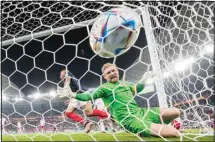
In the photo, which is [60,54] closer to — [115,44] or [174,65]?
[174,65]

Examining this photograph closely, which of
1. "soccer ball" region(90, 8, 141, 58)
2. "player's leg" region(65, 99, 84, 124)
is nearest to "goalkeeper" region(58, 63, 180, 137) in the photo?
"soccer ball" region(90, 8, 141, 58)

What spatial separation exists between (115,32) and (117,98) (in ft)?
1.34

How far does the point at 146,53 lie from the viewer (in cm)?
329

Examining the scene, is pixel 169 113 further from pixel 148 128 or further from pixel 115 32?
pixel 115 32

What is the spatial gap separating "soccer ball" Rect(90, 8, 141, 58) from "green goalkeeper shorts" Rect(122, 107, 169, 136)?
0.44m

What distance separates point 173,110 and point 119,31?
0.58 meters

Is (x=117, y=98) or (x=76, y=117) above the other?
(x=117, y=98)

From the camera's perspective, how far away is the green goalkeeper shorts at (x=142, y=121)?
4.77 ft

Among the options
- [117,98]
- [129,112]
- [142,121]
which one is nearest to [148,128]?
[142,121]

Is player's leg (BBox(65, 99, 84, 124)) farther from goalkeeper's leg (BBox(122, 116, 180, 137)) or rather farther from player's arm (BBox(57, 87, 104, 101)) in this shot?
goalkeeper's leg (BBox(122, 116, 180, 137))

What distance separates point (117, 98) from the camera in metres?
1.64

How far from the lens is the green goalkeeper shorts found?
146 centimetres

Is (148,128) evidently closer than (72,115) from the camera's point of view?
Yes

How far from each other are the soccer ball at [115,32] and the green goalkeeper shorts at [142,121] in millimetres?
441
